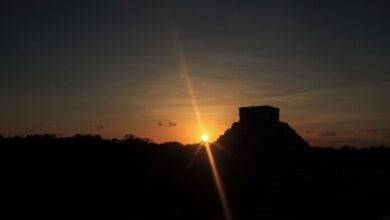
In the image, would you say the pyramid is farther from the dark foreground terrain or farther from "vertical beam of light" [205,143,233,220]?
"vertical beam of light" [205,143,233,220]

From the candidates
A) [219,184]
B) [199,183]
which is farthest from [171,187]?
[219,184]

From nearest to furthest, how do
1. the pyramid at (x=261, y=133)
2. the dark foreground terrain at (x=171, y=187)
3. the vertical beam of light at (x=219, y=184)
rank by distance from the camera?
the dark foreground terrain at (x=171, y=187), the vertical beam of light at (x=219, y=184), the pyramid at (x=261, y=133)

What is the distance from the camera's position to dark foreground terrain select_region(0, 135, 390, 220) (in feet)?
70.7

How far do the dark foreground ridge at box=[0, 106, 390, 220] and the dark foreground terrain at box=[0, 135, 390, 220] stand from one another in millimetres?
52

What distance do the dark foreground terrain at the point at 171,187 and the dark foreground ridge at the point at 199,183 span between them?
5 cm

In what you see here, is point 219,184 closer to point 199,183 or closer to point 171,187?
point 199,183

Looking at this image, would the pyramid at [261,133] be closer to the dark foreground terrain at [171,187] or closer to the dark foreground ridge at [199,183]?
the dark foreground ridge at [199,183]

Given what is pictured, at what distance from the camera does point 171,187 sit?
93.9 feet

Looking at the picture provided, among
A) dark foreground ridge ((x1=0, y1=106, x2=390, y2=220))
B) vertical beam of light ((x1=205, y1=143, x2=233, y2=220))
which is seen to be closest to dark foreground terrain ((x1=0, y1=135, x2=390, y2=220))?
dark foreground ridge ((x1=0, y1=106, x2=390, y2=220))

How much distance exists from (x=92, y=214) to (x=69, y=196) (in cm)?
182

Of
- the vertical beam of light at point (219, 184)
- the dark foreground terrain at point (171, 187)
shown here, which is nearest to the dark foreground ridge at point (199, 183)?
the dark foreground terrain at point (171, 187)

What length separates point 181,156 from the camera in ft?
114

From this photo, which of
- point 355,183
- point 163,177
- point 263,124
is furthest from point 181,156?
point 355,183

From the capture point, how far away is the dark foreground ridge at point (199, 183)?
21625 millimetres
